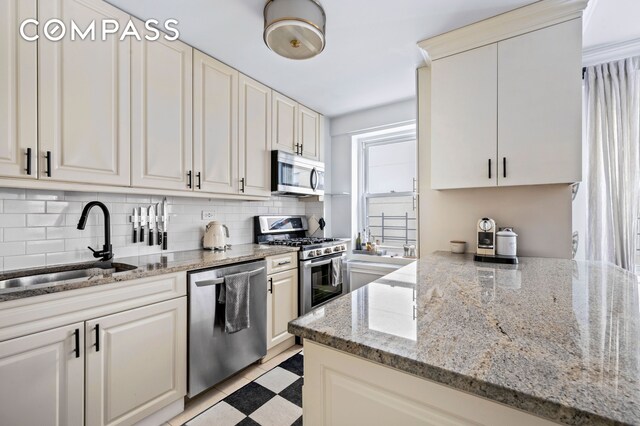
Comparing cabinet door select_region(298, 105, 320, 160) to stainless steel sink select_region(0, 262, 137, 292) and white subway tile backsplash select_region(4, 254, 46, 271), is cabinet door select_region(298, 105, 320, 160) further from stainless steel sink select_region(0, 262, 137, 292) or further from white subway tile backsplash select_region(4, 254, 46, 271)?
white subway tile backsplash select_region(4, 254, 46, 271)

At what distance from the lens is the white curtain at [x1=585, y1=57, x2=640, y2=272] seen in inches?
80.1

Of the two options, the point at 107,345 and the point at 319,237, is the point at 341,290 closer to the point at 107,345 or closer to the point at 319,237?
the point at 319,237

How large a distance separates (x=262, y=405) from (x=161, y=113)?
206cm

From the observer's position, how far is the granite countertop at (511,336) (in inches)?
19.3

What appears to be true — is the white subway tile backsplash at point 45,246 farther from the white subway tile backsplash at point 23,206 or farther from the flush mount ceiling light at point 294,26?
the flush mount ceiling light at point 294,26

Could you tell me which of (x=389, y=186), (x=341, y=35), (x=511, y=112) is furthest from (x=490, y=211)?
(x=341, y=35)

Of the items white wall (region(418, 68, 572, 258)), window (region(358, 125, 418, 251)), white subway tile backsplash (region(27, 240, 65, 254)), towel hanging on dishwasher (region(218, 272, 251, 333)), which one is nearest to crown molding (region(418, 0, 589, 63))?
white wall (region(418, 68, 572, 258))

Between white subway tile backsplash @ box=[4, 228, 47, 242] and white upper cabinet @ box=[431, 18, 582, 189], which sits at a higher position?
white upper cabinet @ box=[431, 18, 582, 189]

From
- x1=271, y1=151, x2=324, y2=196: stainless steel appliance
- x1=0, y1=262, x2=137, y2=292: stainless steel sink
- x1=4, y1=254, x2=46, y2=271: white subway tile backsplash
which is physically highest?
x1=271, y1=151, x2=324, y2=196: stainless steel appliance

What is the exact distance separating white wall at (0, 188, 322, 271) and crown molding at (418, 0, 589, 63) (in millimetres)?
2292

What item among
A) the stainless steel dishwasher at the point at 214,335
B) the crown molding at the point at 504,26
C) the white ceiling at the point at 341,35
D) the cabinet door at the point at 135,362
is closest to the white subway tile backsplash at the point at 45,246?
the cabinet door at the point at 135,362

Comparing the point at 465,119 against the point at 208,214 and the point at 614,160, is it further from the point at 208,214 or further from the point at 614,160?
the point at 208,214

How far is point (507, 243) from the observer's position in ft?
5.82

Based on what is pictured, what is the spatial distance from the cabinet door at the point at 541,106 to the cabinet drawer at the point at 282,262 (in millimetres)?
1731
